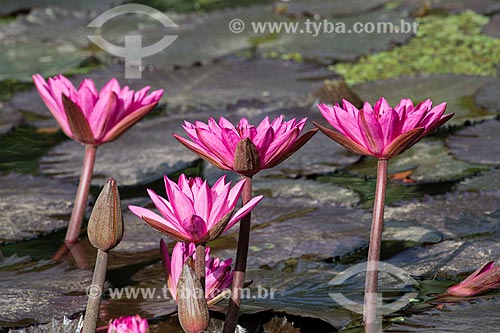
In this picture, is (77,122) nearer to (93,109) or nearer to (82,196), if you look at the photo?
(93,109)

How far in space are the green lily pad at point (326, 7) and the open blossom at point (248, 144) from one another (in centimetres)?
274

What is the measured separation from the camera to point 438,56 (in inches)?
134

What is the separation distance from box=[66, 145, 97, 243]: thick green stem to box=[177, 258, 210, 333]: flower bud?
2.71 feet

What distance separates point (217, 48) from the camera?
360cm

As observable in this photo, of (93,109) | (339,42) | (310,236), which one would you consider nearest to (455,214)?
(310,236)

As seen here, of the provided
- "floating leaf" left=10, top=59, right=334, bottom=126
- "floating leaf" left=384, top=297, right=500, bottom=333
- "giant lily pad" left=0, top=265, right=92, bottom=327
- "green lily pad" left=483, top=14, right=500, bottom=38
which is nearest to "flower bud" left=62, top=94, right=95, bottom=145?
"giant lily pad" left=0, top=265, right=92, bottom=327

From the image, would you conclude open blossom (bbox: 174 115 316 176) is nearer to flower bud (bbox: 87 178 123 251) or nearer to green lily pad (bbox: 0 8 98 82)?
flower bud (bbox: 87 178 123 251)

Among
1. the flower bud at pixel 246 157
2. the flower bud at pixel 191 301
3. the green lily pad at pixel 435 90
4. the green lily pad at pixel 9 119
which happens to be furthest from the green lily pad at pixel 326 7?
the flower bud at pixel 191 301

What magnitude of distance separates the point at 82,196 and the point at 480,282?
902 mm

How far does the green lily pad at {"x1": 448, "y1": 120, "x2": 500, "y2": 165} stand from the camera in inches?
90.6

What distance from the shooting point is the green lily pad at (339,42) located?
343 cm

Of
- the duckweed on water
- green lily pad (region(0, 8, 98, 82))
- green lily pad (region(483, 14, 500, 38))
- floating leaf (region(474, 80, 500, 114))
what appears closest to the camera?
floating leaf (region(474, 80, 500, 114))

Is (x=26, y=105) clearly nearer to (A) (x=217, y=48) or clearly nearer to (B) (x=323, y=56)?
(A) (x=217, y=48)

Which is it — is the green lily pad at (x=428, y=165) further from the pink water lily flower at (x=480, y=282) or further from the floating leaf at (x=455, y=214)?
the pink water lily flower at (x=480, y=282)
